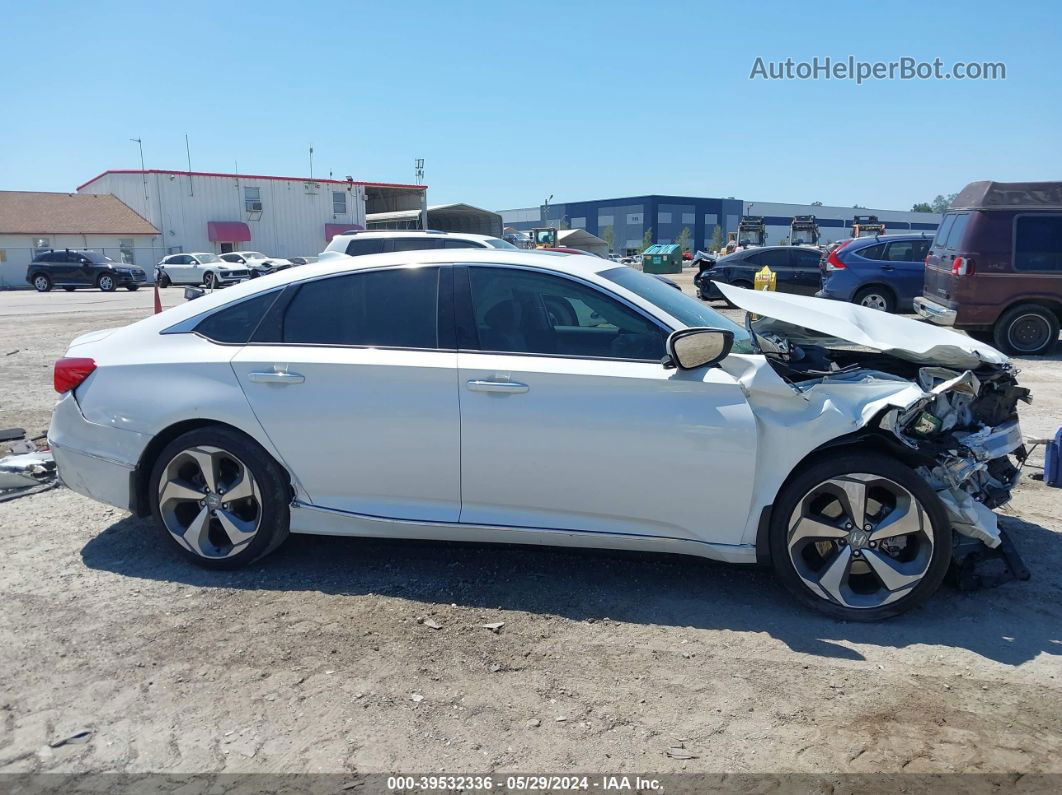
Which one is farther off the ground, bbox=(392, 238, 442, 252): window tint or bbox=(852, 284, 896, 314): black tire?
bbox=(392, 238, 442, 252): window tint

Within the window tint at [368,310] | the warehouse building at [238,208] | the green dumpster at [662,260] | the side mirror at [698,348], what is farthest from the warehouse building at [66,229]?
the side mirror at [698,348]

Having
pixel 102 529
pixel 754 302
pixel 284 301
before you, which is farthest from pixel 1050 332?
pixel 102 529

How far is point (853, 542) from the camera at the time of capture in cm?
353

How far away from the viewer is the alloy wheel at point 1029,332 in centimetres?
1112

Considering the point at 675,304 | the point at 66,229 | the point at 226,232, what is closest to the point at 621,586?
the point at 675,304

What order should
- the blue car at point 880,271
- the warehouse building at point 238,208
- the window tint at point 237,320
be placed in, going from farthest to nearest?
1. the warehouse building at point 238,208
2. the blue car at point 880,271
3. the window tint at point 237,320

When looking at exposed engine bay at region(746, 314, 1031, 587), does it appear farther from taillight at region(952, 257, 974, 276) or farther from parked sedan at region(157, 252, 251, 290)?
parked sedan at region(157, 252, 251, 290)

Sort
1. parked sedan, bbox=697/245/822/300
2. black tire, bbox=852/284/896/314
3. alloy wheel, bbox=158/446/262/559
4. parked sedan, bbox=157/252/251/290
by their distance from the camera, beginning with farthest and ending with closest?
parked sedan, bbox=157/252/251/290 → parked sedan, bbox=697/245/822/300 → black tire, bbox=852/284/896/314 → alloy wheel, bbox=158/446/262/559

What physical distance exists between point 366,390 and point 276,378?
0.48 meters

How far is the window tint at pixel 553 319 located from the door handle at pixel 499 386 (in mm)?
214

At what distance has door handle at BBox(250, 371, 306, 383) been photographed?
390cm

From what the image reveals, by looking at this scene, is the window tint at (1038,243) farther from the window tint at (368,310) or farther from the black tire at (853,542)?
the window tint at (368,310)

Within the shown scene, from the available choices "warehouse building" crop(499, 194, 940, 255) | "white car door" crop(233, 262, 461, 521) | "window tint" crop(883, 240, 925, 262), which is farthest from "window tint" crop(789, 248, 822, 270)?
"warehouse building" crop(499, 194, 940, 255)

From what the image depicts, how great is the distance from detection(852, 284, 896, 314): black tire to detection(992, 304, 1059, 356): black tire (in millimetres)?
4037
